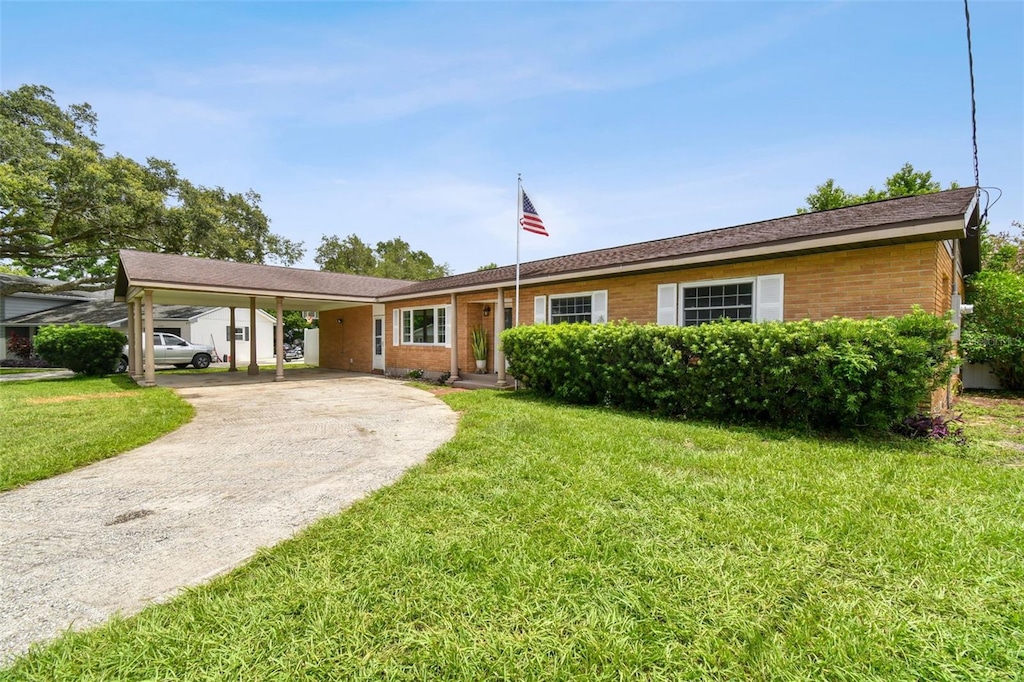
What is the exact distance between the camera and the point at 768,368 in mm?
5918

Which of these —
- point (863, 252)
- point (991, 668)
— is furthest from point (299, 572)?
point (863, 252)

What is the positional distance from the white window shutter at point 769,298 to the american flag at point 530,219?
4.85 m

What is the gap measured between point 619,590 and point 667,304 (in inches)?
282

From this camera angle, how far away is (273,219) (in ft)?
110

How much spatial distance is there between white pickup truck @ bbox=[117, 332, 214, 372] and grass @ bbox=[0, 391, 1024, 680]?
796 inches

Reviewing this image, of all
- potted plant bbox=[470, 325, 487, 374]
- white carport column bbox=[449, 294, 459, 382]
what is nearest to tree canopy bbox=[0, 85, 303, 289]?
white carport column bbox=[449, 294, 459, 382]

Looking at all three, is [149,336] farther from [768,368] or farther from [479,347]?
[768,368]

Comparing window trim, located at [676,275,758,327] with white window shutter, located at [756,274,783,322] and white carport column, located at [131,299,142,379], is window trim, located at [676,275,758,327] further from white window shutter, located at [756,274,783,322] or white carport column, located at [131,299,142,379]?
white carport column, located at [131,299,142,379]

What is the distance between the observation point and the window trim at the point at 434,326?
13789 mm

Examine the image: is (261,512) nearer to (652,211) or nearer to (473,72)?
(473,72)

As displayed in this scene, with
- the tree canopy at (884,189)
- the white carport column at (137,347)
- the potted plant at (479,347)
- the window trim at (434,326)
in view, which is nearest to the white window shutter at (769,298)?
the potted plant at (479,347)

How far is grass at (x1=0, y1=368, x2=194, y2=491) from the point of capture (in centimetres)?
479

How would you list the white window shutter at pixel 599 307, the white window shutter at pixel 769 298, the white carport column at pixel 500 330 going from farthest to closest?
the white carport column at pixel 500 330 < the white window shutter at pixel 599 307 < the white window shutter at pixel 769 298

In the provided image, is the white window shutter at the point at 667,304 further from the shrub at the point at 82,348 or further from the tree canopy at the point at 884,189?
the shrub at the point at 82,348
